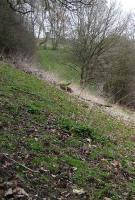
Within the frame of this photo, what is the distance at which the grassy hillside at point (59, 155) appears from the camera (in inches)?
260

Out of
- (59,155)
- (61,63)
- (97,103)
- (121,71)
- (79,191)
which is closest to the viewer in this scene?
(79,191)

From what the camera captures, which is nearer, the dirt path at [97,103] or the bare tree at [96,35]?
the dirt path at [97,103]

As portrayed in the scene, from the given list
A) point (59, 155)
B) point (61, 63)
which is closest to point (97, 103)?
point (59, 155)

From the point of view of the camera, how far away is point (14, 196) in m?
5.77

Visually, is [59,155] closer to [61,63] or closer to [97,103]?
[97,103]

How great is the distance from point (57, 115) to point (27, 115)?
146 centimetres

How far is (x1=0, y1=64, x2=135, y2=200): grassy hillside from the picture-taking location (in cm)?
661

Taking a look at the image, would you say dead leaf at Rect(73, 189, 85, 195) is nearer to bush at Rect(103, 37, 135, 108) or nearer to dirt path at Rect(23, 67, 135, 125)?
dirt path at Rect(23, 67, 135, 125)

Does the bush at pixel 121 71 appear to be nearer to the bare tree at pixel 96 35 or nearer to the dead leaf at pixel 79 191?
the bare tree at pixel 96 35

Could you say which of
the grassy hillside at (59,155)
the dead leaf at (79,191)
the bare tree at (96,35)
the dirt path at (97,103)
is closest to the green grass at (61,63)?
the bare tree at (96,35)

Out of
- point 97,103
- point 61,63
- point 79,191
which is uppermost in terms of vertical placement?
point 79,191

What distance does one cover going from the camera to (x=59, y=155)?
8070 mm

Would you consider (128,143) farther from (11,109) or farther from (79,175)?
(79,175)

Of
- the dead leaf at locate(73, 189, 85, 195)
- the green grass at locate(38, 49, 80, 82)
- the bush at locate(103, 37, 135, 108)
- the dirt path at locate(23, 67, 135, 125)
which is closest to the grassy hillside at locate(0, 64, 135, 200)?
the dead leaf at locate(73, 189, 85, 195)
